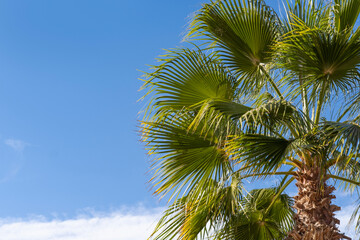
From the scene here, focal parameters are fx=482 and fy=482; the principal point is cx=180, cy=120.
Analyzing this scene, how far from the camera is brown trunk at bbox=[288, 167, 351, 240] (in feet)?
18.6

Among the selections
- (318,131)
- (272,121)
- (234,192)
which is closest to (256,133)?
(272,121)

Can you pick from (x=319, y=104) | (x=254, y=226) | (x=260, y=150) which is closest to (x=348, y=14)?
(x=319, y=104)

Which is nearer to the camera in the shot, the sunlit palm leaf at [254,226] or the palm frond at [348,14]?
the palm frond at [348,14]

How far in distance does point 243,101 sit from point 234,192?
137 centimetres

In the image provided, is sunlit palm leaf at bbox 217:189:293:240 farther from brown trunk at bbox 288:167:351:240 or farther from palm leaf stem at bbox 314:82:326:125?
palm leaf stem at bbox 314:82:326:125

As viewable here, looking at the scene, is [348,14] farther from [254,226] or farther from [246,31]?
[254,226]

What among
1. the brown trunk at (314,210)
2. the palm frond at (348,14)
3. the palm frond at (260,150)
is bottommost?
the brown trunk at (314,210)

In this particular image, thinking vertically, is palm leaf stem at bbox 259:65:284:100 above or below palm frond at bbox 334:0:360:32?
below

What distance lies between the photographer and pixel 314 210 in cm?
575

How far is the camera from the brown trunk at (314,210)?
5.66 m

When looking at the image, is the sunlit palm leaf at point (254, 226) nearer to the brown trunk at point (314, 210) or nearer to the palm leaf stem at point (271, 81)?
the brown trunk at point (314, 210)

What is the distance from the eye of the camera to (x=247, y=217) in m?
6.55

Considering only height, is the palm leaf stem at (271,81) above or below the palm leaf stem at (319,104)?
above

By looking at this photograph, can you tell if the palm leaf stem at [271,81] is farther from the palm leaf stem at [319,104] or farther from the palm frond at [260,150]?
the palm frond at [260,150]
